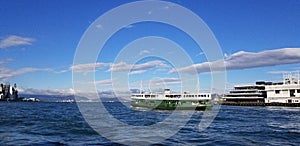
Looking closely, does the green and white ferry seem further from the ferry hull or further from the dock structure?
the dock structure

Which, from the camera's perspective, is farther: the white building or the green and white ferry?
the white building

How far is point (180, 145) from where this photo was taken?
23453mm

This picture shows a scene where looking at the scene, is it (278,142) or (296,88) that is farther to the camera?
(296,88)

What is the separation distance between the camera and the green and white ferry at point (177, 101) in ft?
278

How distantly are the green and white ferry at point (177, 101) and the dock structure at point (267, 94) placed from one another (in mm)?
61040

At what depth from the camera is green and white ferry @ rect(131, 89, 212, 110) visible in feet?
278

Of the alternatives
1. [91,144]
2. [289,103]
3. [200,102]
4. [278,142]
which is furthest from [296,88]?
[91,144]

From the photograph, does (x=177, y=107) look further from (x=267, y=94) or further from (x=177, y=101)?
(x=267, y=94)

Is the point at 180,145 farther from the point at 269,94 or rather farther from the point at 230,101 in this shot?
the point at 230,101

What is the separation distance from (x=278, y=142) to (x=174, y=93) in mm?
65745

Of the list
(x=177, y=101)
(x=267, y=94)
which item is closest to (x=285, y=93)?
(x=267, y=94)

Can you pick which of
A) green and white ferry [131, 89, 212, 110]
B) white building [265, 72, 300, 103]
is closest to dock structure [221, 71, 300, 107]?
white building [265, 72, 300, 103]

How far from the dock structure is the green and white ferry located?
61.0 metres

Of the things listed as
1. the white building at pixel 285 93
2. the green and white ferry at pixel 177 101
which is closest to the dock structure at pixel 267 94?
the white building at pixel 285 93
